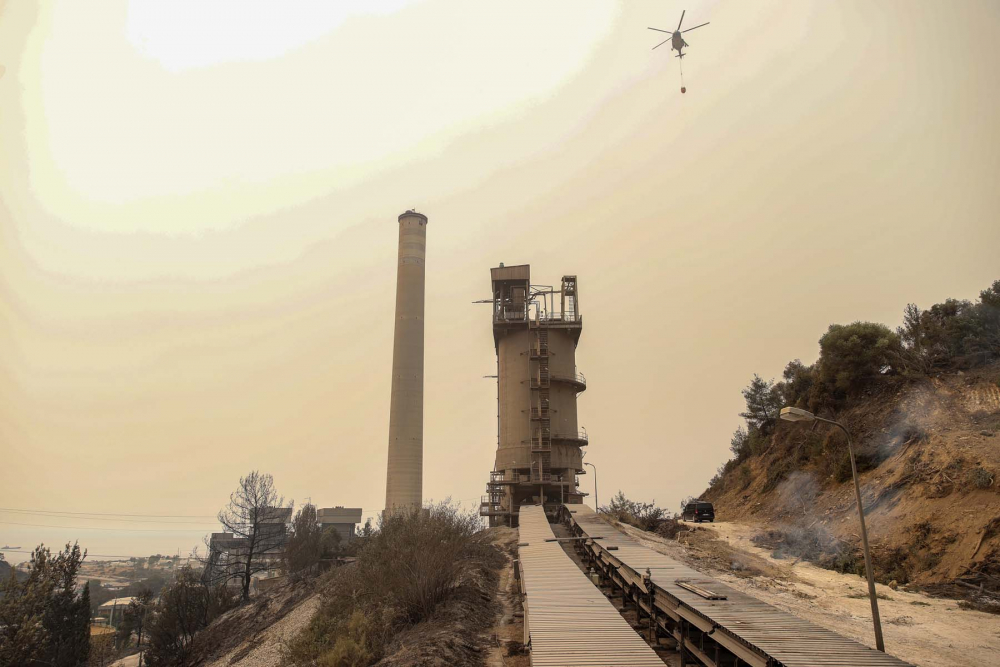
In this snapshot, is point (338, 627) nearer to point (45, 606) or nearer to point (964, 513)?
point (964, 513)

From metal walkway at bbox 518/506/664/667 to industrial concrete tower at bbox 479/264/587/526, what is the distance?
54.4 feet

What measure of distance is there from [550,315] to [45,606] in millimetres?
30855

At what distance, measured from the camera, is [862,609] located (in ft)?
55.6

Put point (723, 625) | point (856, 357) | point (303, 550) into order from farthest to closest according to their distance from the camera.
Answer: point (303, 550) < point (856, 357) < point (723, 625)

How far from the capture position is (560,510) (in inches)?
1262

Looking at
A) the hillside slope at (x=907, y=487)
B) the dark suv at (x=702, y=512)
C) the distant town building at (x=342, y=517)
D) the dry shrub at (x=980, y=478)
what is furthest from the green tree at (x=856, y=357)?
the distant town building at (x=342, y=517)

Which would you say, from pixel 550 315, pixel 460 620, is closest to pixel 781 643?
pixel 460 620

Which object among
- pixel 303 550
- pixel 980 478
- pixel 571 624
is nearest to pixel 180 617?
pixel 303 550

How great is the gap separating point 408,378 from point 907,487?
32252 mm

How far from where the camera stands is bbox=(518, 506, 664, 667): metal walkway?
8.93 m

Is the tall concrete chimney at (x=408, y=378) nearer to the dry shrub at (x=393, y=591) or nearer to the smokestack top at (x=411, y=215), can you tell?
the smokestack top at (x=411, y=215)

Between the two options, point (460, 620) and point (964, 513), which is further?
point (964, 513)

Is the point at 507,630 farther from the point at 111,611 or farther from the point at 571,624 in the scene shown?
the point at 111,611

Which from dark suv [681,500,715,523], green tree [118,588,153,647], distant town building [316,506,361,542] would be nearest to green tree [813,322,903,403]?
dark suv [681,500,715,523]
